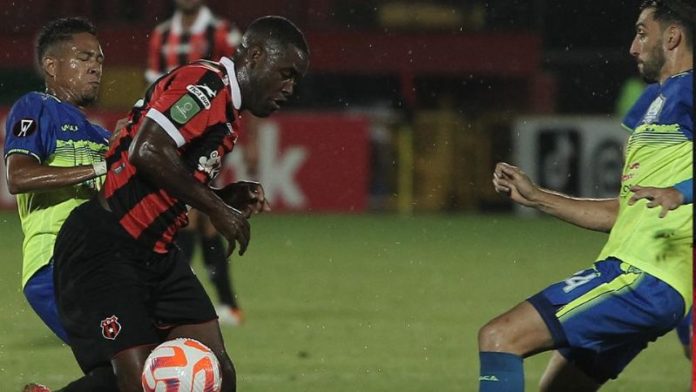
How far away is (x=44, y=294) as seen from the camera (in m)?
5.73

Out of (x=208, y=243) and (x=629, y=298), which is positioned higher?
(x=629, y=298)

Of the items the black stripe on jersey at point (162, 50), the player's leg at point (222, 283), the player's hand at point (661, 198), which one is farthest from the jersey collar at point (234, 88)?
the black stripe on jersey at point (162, 50)

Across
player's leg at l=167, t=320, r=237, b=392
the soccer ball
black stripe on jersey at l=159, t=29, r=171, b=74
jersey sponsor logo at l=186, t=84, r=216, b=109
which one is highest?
jersey sponsor logo at l=186, t=84, r=216, b=109

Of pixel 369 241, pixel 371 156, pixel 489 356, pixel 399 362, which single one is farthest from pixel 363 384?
pixel 371 156

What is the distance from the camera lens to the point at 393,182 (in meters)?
17.8

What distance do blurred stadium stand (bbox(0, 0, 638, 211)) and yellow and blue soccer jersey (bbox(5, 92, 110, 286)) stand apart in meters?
15.2

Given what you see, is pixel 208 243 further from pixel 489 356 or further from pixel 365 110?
pixel 365 110

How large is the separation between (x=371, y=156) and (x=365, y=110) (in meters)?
4.64

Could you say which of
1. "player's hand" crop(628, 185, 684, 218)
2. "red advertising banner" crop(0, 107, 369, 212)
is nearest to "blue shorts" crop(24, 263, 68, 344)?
"player's hand" crop(628, 185, 684, 218)

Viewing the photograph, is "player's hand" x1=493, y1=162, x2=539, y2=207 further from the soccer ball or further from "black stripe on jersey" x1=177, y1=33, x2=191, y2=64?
"black stripe on jersey" x1=177, y1=33, x2=191, y2=64

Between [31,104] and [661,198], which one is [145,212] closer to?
[31,104]

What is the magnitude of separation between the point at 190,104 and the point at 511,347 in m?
1.38

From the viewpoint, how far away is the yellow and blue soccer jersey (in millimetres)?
5777

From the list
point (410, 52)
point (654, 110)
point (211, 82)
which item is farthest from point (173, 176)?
point (410, 52)
